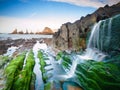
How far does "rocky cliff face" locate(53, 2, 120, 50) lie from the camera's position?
6.80 m

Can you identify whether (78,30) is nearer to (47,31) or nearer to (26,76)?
(47,31)

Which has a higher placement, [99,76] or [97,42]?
[97,42]

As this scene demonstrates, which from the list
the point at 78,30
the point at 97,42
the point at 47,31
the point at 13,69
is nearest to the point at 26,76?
the point at 13,69

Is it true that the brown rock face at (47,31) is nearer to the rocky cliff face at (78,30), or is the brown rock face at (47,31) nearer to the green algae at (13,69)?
the rocky cliff face at (78,30)

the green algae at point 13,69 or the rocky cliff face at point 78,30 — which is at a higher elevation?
the rocky cliff face at point 78,30

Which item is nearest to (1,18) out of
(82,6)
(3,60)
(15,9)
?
(15,9)

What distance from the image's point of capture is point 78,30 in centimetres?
713

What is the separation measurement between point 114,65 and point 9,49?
131 inches

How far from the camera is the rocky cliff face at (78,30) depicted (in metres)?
6.80

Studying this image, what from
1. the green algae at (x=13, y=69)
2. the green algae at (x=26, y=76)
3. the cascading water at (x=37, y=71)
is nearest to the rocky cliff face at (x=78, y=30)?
the cascading water at (x=37, y=71)

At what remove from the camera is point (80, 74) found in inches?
234

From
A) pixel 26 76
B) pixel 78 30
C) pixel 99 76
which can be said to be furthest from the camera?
pixel 78 30

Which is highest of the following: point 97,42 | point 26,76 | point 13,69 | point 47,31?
point 47,31

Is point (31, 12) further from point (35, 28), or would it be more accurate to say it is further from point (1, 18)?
point (1, 18)
